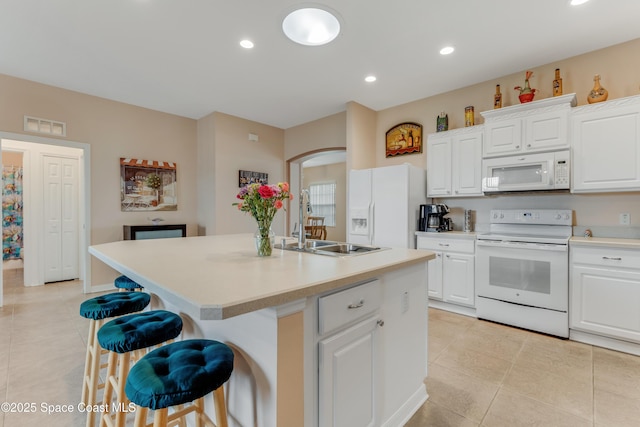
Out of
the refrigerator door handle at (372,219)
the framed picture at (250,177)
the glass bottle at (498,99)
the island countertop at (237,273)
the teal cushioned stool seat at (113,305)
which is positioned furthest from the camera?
the framed picture at (250,177)

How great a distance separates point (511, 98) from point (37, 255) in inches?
276

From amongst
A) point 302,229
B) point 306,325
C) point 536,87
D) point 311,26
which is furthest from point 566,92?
point 306,325

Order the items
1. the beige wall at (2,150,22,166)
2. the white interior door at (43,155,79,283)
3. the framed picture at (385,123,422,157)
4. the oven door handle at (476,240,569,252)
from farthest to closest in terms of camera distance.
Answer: the beige wall at (2,150,22,166), the white interior door at (43,155,79,283), the framed picture at (385,123,422,157), the oven door handle at (476,240,569,252)

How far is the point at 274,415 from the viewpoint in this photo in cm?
100

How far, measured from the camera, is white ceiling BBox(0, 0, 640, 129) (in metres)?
2.38

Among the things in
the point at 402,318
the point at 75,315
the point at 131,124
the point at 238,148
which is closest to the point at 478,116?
the point at 402,318

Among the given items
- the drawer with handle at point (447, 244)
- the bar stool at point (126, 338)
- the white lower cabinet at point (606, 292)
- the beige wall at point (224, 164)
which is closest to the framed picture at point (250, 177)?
the beige wall at point (224, 164)

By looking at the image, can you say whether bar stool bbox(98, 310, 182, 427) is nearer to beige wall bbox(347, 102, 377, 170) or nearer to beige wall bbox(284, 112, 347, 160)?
beige wall bbox(347, 102, 377, 170)

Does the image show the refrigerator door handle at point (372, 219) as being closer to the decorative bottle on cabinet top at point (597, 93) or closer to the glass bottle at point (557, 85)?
the glass bottle at point (557, 85)

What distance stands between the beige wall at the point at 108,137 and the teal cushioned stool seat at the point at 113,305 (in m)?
3.04

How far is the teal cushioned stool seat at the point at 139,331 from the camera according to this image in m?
1.27

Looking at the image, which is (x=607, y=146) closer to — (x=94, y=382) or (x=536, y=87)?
(x=536, y=87)

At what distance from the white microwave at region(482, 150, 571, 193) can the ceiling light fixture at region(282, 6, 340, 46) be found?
216 centimetres

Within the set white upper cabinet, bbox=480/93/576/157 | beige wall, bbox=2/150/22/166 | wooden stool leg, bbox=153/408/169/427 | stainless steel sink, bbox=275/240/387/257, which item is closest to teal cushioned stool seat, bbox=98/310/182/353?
wooden stool leg, bbox=153/408/169/427
